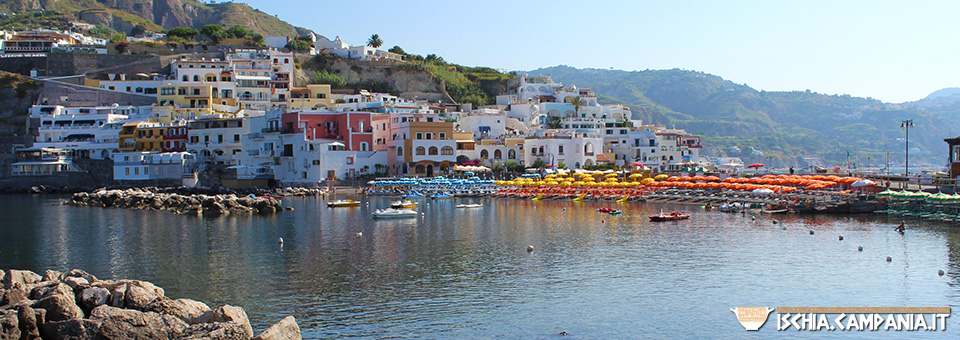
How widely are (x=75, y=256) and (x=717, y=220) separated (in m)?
32.2

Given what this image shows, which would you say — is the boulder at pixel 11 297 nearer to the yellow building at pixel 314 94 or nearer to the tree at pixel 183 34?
the yellow building at pixel 314 94

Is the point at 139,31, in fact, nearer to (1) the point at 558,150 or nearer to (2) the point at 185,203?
(1) the point at 558,150

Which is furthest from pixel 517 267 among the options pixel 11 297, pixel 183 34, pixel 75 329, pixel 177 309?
pixel 183 34

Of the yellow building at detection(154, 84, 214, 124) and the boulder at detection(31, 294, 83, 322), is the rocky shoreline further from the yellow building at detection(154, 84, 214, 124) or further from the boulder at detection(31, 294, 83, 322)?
the boulder at detection(31, 294, 83, 322)

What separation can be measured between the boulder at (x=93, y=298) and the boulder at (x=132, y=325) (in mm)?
1598

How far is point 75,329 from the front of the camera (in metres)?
16.4

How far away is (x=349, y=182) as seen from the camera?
243ft

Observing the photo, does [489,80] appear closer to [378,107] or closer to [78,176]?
[378,107]

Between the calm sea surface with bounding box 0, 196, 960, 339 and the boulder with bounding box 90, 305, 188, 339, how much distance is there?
2855 millimetres

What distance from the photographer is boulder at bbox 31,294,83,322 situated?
57.2 feet
